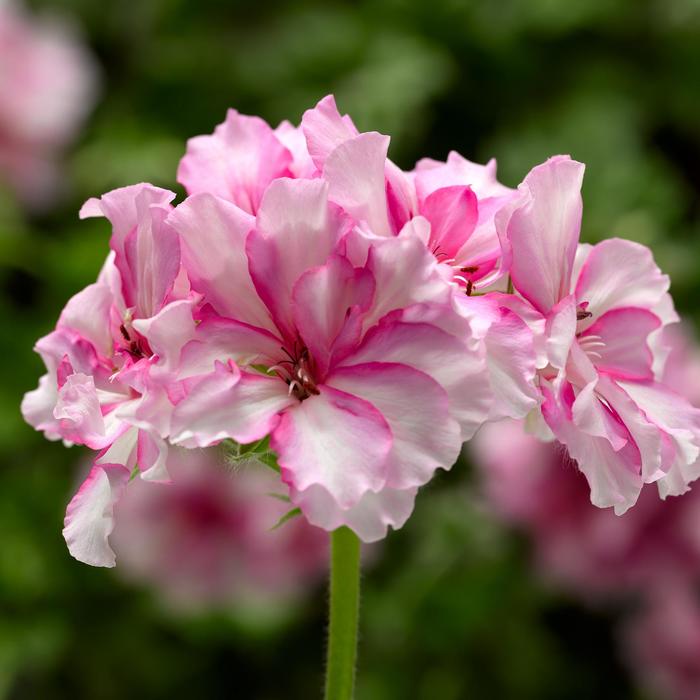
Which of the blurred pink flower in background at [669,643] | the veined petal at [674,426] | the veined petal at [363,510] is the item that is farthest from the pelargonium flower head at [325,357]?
the blurred pink flower in background at [669,643]

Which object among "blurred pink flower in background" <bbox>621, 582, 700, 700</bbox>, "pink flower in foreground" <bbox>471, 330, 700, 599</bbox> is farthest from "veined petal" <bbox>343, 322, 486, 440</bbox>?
"blurred pink flower in background" <bbox>621, 582, 700, 700</bbox>

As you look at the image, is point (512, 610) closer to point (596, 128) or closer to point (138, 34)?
point (596, 128)

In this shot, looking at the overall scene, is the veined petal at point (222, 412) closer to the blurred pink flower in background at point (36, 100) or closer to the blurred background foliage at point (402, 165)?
the blurred background foliage at point (402, 165)

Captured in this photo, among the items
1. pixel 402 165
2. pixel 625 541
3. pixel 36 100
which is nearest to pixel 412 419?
pixel 625 541

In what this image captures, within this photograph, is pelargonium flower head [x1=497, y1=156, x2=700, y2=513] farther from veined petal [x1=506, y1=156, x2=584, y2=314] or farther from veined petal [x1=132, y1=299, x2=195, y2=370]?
veined petal [x1=132, y1=299, x2=195, y2=370]

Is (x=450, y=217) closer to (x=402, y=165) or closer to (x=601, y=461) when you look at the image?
(x=601, y=461)

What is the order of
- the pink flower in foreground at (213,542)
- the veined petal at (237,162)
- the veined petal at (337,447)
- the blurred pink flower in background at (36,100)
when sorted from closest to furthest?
the veined petal at (337,447) < the veined petal at (237,162) < the pink flower in foreground at (213,542) < the blurred pink flower in background at (36,100)

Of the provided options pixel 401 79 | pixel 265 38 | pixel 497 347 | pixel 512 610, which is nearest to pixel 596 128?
pixel 401 79
